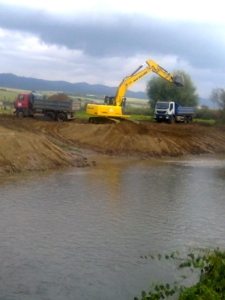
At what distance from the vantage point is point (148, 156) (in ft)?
123

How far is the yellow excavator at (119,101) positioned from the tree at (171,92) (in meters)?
32.3

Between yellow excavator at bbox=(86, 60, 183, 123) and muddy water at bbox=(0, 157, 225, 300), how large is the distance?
1650 centimetres

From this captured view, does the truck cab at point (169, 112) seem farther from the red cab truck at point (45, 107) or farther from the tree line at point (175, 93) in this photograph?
the tree line at point (175, 93)

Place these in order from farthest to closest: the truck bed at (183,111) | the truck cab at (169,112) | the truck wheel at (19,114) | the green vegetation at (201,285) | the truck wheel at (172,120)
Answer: the truck bed at (183,111)
the truck wheel at (172,120)
the truck cab at (169,112)
the truck wheel at (19,114)
the green vegetation at (201,285)

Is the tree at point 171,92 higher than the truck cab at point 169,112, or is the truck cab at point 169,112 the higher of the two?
the tree at point 171,92

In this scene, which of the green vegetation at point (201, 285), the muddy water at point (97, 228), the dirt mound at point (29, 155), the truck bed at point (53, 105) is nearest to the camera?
the green vegetation at point (201, 285)

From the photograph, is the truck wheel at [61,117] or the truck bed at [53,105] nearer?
the truck bed at [53,105]

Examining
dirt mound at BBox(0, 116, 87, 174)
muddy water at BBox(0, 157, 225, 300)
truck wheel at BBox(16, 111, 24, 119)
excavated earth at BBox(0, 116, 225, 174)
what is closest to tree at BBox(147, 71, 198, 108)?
excavated earth at BBox(0, 116, 225, 174)

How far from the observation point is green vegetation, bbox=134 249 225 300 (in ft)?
30.2

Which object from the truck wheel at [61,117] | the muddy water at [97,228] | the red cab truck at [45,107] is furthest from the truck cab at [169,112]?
the muddy water at [97,228]

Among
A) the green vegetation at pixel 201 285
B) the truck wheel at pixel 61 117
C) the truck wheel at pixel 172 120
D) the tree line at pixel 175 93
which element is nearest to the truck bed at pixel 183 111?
the truck wheel at pixel 172 120

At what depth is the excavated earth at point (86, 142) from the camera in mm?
28125

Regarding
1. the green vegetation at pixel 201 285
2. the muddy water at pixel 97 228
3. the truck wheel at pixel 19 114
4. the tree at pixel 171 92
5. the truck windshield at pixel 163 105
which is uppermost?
the tree at pixel 171 92

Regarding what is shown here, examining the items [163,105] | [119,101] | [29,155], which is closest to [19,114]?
[119,101]
